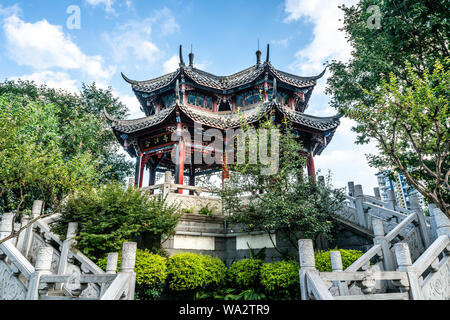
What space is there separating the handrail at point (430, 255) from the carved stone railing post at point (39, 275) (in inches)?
263

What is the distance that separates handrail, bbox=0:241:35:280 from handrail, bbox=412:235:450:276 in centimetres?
720

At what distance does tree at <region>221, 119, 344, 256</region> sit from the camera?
7434 millimetres

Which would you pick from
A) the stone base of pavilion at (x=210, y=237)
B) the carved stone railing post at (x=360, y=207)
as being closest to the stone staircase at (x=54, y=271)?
the stone base of pavilion at (x=210, y=237)

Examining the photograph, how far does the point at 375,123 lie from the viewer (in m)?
7.22

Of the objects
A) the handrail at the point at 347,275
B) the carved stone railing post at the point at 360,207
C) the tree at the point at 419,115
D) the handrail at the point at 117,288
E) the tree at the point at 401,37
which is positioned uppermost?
the tree at the point at 401,37

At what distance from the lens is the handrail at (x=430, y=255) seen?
Answer: 16.0ft

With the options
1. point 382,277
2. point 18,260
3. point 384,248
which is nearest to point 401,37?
point 384,248

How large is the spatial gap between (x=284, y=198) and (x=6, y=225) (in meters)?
7.12

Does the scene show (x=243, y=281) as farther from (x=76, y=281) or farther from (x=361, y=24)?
(x=361, y=24)

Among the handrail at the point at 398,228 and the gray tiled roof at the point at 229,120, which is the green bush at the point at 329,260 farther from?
the gray tiled roof at the point at 229,120

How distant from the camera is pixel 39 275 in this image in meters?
Result: 5.50

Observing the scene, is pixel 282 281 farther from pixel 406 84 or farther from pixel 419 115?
pixel 406 84
